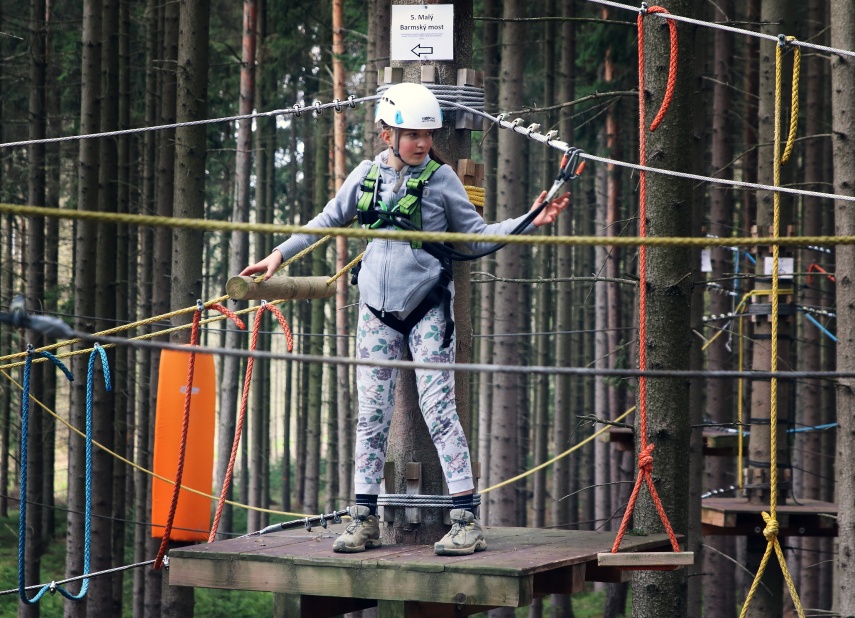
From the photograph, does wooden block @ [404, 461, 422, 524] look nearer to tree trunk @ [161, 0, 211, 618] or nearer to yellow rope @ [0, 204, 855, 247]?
yellow rope @ [0, 204, 855, 247]

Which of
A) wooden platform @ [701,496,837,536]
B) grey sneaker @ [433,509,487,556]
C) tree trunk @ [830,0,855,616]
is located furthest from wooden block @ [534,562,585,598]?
wooden platform @ [701,496,837,536]

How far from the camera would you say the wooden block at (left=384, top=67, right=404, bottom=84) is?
4.32 m

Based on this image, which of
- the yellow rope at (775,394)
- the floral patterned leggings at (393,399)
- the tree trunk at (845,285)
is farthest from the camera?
the tree trunk at (845,285)

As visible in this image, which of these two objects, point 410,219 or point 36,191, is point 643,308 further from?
point 36,191

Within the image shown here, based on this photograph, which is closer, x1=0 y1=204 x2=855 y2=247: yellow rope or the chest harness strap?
x1=0 y1=204 x2=855 y2=247: yellow rope

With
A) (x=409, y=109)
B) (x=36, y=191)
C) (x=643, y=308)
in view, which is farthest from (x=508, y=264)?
(x=409, y=109)

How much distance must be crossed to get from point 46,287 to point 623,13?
9.53 metres

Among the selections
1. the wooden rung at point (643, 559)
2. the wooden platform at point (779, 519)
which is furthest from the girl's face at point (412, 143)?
the wooden platform at point (779, 519)

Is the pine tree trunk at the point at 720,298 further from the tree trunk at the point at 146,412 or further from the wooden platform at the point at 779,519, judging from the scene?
the tree trunk at the point at 146,412

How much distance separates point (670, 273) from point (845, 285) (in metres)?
2.12

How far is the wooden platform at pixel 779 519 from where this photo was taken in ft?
26.4

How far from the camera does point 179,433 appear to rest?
6.90m

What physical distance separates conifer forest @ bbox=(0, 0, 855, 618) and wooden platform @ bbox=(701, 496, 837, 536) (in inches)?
1.4

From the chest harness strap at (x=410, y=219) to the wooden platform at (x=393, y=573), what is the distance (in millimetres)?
918
